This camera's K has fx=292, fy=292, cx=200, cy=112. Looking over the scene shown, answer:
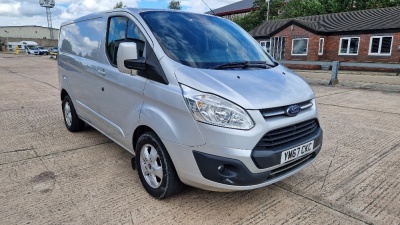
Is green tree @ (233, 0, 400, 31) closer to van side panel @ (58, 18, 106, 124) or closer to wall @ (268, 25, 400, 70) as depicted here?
wall @ (268, 25, 400, 70)

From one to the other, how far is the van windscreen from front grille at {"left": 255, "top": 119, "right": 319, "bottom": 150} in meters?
0.86

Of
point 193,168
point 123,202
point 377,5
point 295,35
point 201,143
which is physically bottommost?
point 123,202

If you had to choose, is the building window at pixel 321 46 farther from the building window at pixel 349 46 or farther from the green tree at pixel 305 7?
the green tree at pixel 305 7

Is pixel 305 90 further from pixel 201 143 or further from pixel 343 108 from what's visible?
pixel 343 108

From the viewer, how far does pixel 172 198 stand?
9.35 feet

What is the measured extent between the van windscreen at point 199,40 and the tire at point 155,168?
0.81m

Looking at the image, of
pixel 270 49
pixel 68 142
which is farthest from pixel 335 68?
pixel 270 49

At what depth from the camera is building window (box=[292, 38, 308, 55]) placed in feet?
74.2

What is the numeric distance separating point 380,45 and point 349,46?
207 centimetres

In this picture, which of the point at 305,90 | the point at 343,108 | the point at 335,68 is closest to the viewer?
the point at 305,90

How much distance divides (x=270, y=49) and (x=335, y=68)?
1487 cm

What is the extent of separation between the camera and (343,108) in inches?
275

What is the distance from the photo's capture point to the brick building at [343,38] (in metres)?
19.2

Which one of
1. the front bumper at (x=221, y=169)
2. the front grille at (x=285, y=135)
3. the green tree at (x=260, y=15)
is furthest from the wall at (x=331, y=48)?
the front bumper at (x=221, y=169)
